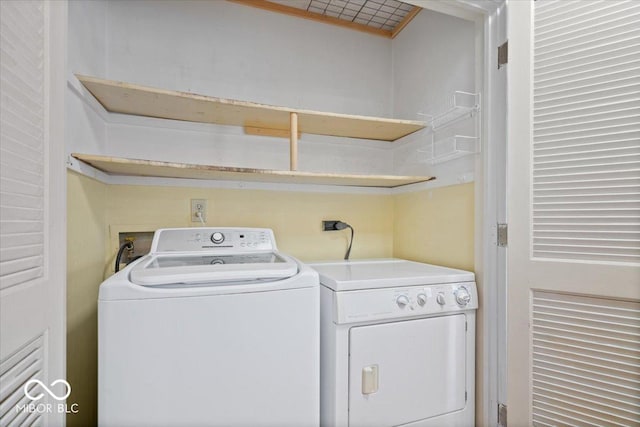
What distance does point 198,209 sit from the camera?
176 centimetres

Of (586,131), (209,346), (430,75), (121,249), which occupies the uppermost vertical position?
(430,75)

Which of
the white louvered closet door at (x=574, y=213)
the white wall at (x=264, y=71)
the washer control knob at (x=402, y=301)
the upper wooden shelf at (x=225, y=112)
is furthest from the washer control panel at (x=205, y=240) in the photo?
the white louvered closet door at (x=574, y=213)

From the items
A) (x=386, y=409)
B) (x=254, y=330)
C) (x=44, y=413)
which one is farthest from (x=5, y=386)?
(x=386, y=409)

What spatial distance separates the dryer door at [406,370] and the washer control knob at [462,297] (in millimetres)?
69

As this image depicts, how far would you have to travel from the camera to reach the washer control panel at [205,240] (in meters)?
1.55

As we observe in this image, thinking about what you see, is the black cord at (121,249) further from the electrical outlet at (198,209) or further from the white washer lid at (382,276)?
the white washer lid at (382,276)

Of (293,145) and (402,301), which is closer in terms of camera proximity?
(402,301)

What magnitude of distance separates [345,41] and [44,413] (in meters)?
2.32

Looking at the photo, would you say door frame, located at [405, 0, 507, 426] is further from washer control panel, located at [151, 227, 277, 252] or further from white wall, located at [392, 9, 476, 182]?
washer control panel, located at [151, 227, 277, 252]

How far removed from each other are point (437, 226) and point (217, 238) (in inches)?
47.3

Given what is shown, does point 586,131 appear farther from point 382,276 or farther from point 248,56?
point 248,56

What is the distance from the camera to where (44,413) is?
2.62ft

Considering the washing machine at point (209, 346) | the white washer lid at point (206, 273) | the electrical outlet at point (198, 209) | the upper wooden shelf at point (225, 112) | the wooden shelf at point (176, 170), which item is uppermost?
the upper wooden shelf at point (225, 112)

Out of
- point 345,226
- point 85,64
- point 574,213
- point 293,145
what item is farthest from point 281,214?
point 574,213
